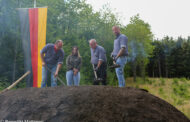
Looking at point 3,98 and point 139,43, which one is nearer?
point 3,98

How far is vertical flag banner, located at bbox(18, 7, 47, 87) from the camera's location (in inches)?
238

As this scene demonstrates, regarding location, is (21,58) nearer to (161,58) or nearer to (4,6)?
(4,6)

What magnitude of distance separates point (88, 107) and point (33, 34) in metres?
4.46

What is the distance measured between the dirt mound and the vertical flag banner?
3.36m

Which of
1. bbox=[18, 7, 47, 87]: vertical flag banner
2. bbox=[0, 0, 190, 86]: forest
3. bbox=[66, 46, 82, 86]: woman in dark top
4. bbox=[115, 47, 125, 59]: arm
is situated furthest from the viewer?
bbox=[0, 0, 190, 86]: forest

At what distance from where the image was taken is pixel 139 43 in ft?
66.9

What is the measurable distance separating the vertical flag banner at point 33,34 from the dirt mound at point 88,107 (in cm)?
336

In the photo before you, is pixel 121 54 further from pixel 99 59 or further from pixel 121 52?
pixel 99 59

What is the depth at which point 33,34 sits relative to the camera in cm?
616

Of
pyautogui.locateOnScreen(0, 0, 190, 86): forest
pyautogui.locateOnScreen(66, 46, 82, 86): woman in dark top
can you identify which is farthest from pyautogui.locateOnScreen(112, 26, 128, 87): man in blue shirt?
pyautogui.locateOnScreen(0, 0, 190, 86): forest

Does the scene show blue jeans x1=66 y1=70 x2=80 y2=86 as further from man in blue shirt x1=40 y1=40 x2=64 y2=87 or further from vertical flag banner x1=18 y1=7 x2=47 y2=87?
vertical flag banner x1=18 y1=7 x2=47 y2=87

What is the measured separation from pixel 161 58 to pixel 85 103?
28625 millimetres

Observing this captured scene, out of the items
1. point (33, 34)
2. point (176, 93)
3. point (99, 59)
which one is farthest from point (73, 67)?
point (176, 93)

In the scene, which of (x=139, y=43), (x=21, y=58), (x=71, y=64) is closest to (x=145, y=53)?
(x=139, y=43)
